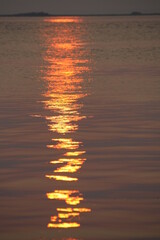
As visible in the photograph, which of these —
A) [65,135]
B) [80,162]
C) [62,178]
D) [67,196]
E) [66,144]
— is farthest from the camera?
[65,135]

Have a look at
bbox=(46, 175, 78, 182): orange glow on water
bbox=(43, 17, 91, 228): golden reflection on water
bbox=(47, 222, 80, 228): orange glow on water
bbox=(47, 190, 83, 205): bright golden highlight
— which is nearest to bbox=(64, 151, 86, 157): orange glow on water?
bbox=(43, 17, 91, 228): golden reflection on water

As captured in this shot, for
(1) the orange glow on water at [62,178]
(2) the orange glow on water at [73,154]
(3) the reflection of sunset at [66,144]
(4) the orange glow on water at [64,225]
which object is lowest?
(4) the orange glow on water at [64,225]

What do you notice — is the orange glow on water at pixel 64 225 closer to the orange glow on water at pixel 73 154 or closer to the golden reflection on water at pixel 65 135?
the golden reflection on water at pixel 65 135

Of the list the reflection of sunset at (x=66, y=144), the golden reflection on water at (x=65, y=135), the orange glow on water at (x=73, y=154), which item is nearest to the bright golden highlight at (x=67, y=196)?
the golden reflection on water at (x=65, y=135)

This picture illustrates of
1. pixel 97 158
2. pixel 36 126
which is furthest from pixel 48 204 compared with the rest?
pixel 36 126

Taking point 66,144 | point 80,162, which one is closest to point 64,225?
point 80,162

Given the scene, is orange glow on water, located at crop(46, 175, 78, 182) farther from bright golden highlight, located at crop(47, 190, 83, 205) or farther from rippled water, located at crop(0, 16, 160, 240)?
bright golden highlight, located at crop(47, 190, 83, 205)

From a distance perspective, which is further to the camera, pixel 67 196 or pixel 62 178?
pixel 62 178

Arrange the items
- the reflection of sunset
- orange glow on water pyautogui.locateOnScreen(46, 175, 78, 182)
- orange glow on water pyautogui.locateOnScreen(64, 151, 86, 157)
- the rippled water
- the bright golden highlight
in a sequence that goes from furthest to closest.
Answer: the reflection of sunset
orange glow on water pyautogui.locateOnScreen(64, 151, 86, 157)
orange glow on water pyautogui.locateOnScreen(46, 175, 78, 182)
the bright golden highlight
the rippled water

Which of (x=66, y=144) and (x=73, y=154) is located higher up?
(x=66, y=144)

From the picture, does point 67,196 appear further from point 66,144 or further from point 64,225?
point 66,144

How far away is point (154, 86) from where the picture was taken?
25.4 m

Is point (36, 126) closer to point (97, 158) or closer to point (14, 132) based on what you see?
point (14, 132)

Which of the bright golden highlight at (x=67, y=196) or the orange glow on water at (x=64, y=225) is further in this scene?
the bright golden highlight at (x=67, y=196)
